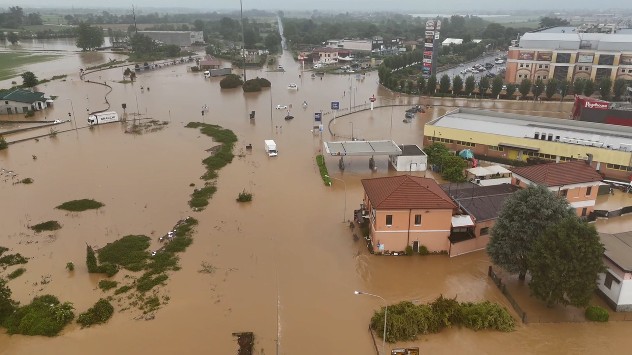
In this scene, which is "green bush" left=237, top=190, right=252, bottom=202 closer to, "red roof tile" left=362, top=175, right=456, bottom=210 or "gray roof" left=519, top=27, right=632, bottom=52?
"red roof tile" left=362, top=175, right=456, bottom=210

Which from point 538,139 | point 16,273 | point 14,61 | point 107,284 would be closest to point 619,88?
point 538,139

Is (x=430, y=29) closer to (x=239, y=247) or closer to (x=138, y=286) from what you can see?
(x=239, y=247)

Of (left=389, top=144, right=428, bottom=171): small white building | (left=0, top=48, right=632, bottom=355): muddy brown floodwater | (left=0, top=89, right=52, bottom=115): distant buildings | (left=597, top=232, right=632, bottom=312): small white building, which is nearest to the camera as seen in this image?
(left=0, top=48, right=632, bottom=355): muddy brown floodwater

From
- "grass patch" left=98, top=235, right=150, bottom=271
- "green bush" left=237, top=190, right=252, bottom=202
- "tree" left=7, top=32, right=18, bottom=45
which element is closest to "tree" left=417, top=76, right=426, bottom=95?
"green bush" left=237, top=190, right=252, bottom=202

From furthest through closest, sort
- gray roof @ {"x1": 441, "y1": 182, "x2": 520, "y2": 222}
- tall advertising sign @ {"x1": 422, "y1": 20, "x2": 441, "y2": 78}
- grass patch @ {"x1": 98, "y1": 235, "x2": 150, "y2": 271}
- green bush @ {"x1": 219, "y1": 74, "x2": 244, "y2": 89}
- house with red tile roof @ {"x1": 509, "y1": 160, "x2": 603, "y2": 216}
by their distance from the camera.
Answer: green bush @ {"x1": 219, "y1": 74, "x2": 244, "y2": 89} → tall advertising sign @ {"x1": 422, "y1": 20, "x2": 441, "y2": 78} → house with red tile roof @ {"x1": 509, "y1": 160, "x2": 603, "y2": 216} → gray roof @ {"x1": 441, "y1": 182, "x2": 520, "y2": 222} → grass patch @ {"x1": 98, "y1": 235, "x2": 150, "y2": 271}

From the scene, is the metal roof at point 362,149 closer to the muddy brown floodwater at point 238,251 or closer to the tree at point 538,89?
the muddy brown floodwater at point 238,251

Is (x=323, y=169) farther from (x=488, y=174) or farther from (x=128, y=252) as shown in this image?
(x=128, y=252)

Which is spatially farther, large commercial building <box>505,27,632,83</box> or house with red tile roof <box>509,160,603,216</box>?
large commercial building <box>505,27,632,83</box>
